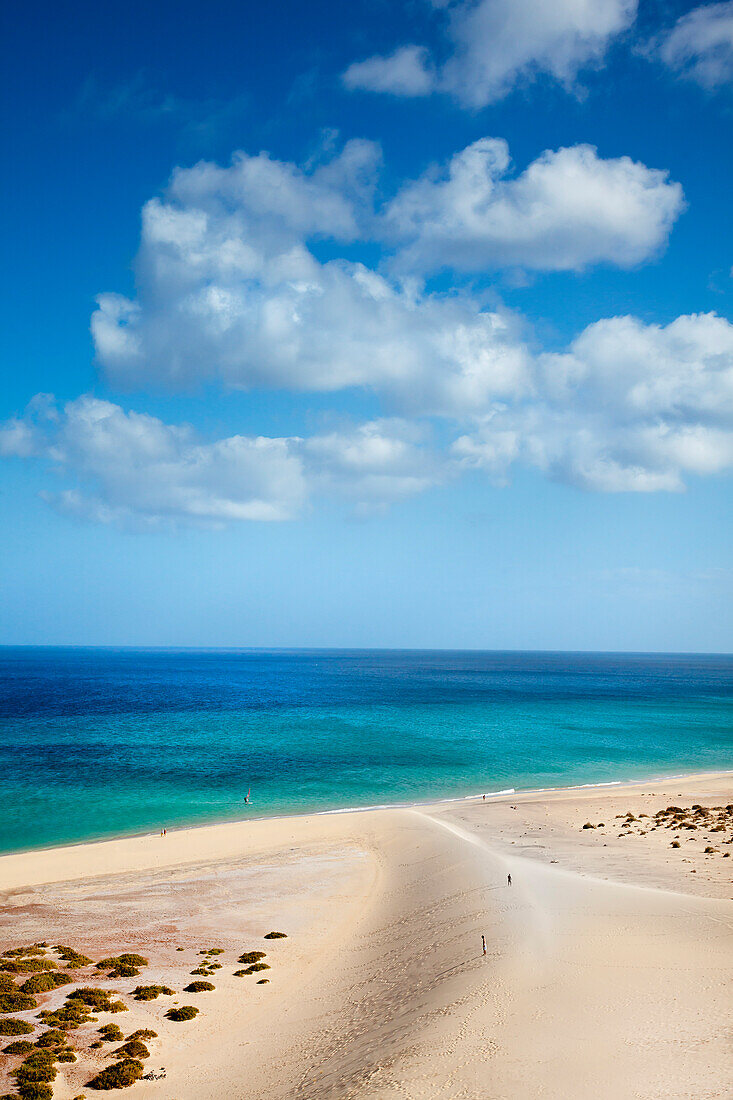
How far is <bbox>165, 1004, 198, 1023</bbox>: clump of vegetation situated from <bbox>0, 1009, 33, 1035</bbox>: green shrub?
4019mm

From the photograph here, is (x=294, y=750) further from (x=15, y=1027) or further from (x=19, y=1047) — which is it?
(x=19, y=1047)

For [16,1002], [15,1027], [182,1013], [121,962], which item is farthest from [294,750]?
[15,1027]

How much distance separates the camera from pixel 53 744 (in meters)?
73.8

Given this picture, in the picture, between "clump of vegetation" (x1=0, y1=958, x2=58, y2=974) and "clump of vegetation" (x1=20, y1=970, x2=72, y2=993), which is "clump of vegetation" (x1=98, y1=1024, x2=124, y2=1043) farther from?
"clump of vegetation" (x1=0, y1=958, x2=58, y2=974)

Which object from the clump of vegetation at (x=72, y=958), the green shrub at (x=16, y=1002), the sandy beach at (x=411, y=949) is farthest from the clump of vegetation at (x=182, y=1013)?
the clump of vegetation at (x=72, y=958)

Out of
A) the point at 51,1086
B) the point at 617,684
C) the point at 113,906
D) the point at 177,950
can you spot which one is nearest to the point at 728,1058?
the point at 51,1086

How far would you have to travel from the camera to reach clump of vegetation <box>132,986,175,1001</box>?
819 inches

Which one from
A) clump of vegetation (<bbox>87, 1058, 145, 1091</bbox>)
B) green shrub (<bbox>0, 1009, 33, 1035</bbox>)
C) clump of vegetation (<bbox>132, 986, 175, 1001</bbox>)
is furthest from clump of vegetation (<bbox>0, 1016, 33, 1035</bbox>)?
clump of vegetation (<bbox>87, 1058, 145, 1091</bbox>)

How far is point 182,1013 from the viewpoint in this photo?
65.2 ft

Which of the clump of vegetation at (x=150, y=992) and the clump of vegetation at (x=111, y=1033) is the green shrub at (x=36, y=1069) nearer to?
the clump of vegetation at (x=111, y=1033)

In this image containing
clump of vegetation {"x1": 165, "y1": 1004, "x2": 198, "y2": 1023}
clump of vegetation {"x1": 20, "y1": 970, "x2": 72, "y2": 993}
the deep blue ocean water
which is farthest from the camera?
the deep blue ocean water

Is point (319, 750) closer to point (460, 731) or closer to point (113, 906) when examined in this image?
point (460, 731)

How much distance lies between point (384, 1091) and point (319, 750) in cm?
5879

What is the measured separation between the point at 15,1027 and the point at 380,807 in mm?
35024
